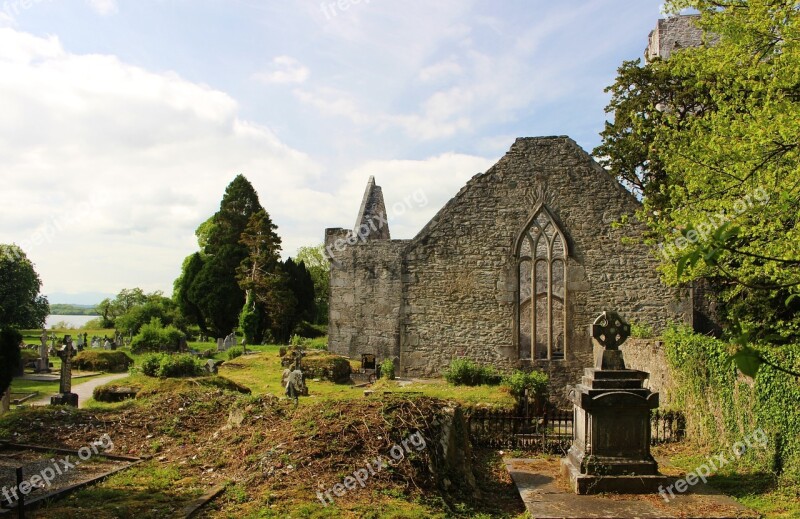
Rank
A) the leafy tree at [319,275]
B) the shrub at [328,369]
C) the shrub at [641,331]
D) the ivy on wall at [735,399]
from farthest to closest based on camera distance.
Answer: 1. the leafy tree at [319,275]
2. the shrub at [328,369]
3. the shrub at [641,331]
4. the ivy on wall at [735,399]

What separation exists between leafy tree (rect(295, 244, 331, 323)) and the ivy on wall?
33811 millimetres

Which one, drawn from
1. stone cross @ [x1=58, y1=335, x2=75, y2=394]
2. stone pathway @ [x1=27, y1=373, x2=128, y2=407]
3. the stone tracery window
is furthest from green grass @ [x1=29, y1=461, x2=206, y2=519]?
the stone tracery window

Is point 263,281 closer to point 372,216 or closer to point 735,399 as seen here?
point 372,216

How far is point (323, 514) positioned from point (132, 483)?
9.87 ft

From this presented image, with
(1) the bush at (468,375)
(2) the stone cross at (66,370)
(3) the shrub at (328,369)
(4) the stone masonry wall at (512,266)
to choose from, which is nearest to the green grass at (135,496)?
(2) the stone cross at (66,370)

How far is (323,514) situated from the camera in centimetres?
700

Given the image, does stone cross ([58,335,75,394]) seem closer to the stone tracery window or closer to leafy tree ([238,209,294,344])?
the stone tracery window

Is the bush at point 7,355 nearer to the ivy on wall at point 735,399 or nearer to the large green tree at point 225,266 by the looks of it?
the ivy on wall at point 735,399

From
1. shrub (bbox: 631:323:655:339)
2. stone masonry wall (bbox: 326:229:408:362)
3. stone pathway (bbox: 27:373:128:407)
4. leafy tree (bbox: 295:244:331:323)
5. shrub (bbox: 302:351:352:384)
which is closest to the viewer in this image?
shrub (bbox: 631:323:655:339)

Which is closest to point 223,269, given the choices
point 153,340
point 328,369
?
point 153,340

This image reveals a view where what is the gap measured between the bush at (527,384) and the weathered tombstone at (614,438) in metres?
4.74

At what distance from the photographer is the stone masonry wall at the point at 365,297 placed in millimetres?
21562

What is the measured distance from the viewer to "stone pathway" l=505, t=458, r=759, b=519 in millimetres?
7609

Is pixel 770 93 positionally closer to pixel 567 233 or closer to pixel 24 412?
pixel 567 233
